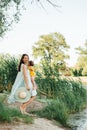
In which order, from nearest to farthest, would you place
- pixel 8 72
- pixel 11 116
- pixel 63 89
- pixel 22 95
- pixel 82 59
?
pixel 11 116, pixel 22 95, pixel 63 89, pixel 8 72, pixel 82 59

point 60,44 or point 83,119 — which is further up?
point 60,44

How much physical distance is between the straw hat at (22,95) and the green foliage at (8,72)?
17.7ft

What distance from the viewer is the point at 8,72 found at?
1656 cm

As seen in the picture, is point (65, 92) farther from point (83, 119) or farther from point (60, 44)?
point (60, 44)

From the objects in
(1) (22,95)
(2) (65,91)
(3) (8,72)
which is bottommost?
(1) (22,95)

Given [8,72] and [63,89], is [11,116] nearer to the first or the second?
[63,89]

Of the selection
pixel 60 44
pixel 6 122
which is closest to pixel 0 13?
pixel 6 122

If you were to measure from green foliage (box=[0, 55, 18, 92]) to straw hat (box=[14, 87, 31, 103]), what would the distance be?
5382mm

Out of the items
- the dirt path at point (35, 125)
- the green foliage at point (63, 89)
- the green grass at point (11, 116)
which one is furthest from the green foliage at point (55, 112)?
the green foliage at point (63, 89)

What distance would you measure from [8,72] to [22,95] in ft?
18.7

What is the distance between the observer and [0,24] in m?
14.4

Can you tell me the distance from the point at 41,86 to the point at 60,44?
49543mm

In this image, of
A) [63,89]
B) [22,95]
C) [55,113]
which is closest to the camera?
[22,95]

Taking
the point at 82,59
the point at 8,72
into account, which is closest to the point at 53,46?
the point at 82,59
